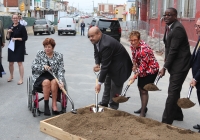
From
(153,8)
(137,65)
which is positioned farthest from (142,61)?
(153,8)

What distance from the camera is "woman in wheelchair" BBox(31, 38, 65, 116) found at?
5.86 meters

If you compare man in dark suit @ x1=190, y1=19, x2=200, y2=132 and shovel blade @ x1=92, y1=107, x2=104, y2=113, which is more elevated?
man in dark suit @ x1=190, y1=19, x2=200, y2=132

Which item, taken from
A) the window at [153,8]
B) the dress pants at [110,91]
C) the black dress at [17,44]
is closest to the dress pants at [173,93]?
the dress pants at [110,91]

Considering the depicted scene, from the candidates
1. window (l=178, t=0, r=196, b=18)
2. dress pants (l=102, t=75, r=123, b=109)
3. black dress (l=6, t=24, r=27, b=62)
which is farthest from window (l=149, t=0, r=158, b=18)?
dress pants (l=102, t=75, r=123, b=109)

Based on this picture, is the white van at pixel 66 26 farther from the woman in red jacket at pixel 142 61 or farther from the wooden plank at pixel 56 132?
the wooden plank at pixel 56 132

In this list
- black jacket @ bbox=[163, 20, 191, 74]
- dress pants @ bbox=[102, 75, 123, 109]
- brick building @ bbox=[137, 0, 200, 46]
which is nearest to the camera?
black jacket @ bbox=[163, 20, 191, 74]

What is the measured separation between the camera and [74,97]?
300 inches

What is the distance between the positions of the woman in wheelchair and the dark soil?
0.51 m

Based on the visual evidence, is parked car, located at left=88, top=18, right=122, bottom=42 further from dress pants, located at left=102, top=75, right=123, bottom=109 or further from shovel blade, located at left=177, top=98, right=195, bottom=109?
shovel blade, located at left=177, top=98, right=195, bottom=109

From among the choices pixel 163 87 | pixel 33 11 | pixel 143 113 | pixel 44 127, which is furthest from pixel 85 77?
pixel 33 11

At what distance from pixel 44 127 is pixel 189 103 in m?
2.33

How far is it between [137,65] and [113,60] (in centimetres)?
45

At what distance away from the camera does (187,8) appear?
1775 centimetres

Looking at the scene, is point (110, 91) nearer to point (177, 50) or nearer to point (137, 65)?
point (137, 65)
